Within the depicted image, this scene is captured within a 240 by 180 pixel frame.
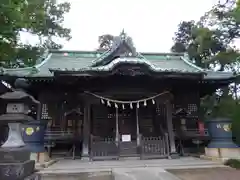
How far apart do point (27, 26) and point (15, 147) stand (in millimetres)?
7305

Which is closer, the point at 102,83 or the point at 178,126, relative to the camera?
the point at 102,83

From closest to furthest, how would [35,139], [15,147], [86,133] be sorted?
[15,147]
[35,139]
[86,133]

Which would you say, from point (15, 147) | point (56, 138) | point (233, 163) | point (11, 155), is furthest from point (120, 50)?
point (11, 155)

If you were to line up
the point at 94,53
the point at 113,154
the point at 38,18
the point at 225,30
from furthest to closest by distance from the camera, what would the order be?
1. the point at 225,30
2. the point at 94,53
3. the point at 38,18
4. the point at 113,154

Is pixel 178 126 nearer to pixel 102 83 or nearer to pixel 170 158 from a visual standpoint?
pixel 170 158

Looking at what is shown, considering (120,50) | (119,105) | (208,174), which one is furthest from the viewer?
(120,50)

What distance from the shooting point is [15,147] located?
5051 millimetres

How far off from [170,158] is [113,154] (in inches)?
102

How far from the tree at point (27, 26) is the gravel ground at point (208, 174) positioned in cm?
715

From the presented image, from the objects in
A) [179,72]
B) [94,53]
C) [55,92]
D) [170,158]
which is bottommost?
[170,158]

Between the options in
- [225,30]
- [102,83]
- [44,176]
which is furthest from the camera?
[225,30]

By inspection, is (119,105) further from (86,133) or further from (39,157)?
(39,157)

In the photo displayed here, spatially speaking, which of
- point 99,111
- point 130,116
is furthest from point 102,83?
point 130,116

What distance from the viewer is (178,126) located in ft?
37.3
